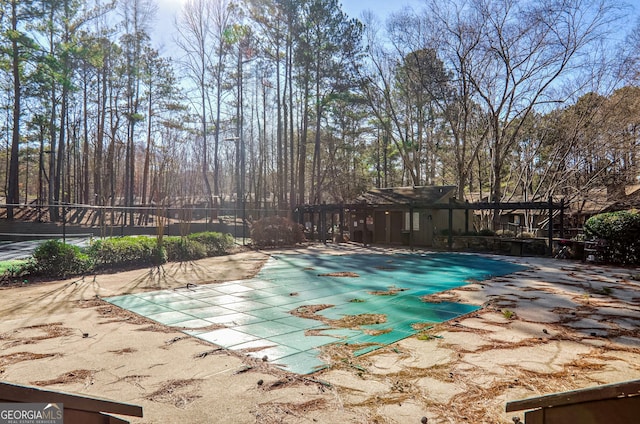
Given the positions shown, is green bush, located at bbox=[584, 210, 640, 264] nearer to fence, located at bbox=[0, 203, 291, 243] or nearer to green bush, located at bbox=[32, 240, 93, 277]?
fence, located at bbox=[0, 203, 291, 243]

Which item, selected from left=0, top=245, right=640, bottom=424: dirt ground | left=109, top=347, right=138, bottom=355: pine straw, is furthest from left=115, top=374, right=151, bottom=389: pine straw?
left=109, top=347, right=138, bottom=355: pine straw

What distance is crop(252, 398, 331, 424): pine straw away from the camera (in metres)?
2.71

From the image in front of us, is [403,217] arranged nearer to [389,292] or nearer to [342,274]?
[342,274]

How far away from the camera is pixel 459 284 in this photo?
28.2 feet

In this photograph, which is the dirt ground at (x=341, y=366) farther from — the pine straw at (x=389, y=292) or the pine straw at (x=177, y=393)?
the pine straw at (x=389, y=292)

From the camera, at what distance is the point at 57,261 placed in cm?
884

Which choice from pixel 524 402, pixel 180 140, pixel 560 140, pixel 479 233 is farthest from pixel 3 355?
Result: pixel 180 140

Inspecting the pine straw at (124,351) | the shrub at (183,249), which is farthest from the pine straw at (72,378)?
the shrub at (183,249)

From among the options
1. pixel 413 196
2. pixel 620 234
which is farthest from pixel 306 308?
pixel 413 196

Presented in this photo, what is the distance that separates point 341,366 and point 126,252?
8952mm

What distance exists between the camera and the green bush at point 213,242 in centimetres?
1364

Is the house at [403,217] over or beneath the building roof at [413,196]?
beneath

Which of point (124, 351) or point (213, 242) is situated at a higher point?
point (213, 242)

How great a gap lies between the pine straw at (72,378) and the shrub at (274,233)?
1329cm
